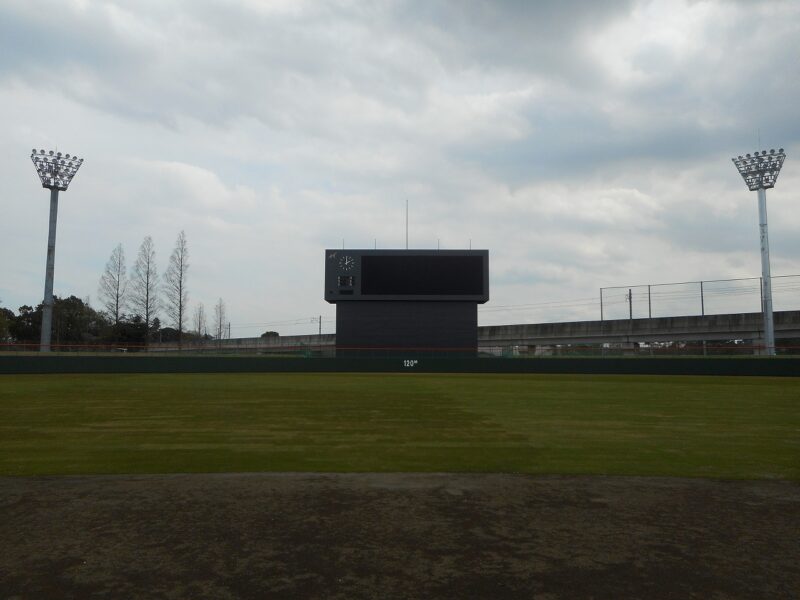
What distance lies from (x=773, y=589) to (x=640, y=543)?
3.05ft

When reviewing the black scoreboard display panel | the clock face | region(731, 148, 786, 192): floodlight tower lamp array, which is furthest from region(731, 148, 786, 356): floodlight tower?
the clock face

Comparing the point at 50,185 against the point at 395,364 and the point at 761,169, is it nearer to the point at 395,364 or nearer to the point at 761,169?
the point at 395,364

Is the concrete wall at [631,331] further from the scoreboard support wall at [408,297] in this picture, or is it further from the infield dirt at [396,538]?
the infield dirt at [396,538]

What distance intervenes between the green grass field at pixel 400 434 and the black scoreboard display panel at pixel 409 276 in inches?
Result: 785

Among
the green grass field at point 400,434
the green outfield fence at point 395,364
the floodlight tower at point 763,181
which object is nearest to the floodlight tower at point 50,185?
the green outfield fence at point 395,364

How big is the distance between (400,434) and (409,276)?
27.6m

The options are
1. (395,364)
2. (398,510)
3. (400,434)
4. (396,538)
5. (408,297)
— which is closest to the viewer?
(396,538)

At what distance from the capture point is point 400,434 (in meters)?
9.73

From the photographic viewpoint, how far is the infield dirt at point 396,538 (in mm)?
3391

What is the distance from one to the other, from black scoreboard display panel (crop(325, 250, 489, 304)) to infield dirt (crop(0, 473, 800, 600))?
30589 millimetres

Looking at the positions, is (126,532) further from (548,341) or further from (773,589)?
(548,341)

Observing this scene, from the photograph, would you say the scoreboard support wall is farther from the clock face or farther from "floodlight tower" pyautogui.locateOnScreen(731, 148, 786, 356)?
"floodlight tower" pyautogui.locateOnScreen(731, 148, 786, 356)

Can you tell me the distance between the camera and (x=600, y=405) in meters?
14.9

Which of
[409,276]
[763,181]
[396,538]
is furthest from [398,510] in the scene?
[763,181]
